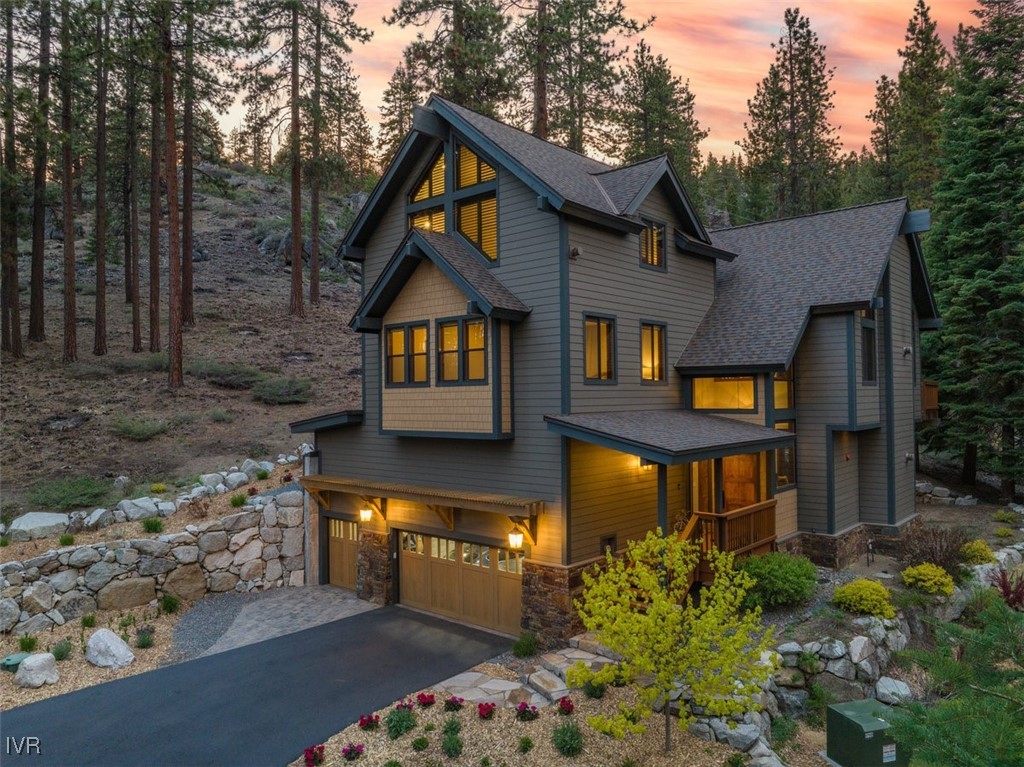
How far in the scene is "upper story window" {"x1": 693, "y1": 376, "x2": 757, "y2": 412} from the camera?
13367 millimetres

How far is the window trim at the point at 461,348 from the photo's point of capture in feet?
36.9

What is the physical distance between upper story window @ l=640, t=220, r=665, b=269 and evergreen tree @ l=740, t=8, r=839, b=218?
19.8 metres

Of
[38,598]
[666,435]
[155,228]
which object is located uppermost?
[155,228]

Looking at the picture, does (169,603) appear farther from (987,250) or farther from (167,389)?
(987,250)

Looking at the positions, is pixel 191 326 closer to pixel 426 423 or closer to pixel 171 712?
pixel 426 423

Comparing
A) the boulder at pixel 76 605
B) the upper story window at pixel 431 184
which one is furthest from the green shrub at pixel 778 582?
the boulder at pixel 76 605

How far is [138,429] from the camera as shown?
57.6 ft

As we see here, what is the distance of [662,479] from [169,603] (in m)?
10.3

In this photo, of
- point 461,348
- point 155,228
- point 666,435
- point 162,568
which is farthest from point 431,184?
point 155,228

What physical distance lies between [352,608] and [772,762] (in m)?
9.05

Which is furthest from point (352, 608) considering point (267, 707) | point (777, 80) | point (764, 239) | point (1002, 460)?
point (777, 80)

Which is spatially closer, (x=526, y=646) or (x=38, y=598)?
(x=526, y=646)

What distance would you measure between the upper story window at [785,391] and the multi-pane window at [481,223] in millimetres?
6917

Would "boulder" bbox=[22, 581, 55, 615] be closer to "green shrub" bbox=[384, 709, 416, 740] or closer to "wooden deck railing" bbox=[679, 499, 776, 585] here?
"green shrub" bbox=[384, 709, 416, 740]
